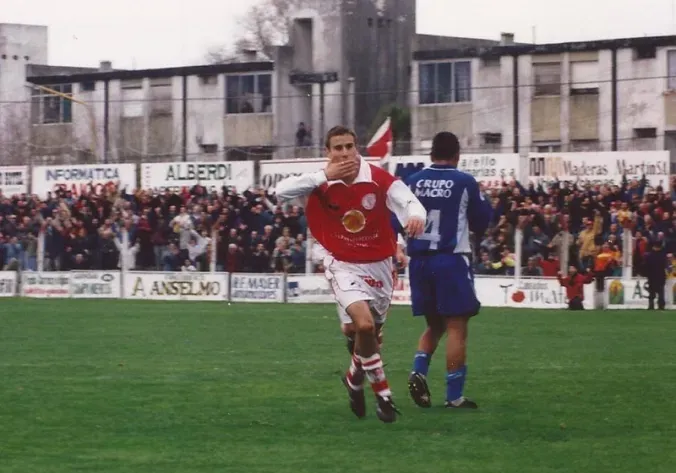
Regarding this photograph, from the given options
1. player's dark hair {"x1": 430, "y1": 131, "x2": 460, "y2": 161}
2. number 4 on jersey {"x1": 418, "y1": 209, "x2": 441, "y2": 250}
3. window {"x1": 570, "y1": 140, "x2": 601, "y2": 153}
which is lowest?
number 4 on jersey {"x1": 418, "y1": 209, "x2": 441, "y2": 250}

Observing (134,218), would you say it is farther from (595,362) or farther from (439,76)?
(439,76)

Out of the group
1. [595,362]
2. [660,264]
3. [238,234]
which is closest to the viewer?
[595,362]

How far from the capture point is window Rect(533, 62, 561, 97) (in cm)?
6134

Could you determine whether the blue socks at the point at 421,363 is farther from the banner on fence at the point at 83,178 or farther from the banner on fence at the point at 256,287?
the banner on fence at the point at 83,178

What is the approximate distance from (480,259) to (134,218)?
8409mm

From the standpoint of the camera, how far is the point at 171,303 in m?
33.8

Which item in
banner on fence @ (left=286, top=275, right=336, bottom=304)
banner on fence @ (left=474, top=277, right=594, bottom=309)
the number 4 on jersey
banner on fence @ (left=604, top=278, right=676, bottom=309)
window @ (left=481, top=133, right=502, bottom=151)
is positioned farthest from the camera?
window @ (left=481, top=133, right=502, bottom=151)

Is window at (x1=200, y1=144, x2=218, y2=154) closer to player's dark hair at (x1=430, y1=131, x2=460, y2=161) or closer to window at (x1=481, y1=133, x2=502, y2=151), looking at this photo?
window at (x1=481, y1=133, x2=502, y2=151)

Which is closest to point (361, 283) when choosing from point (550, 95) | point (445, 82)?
point (550, 95)

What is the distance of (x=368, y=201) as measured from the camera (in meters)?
10.6

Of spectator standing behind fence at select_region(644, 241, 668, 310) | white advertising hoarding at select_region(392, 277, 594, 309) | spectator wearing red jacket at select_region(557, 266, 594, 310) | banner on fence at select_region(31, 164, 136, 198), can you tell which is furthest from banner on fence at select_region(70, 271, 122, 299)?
spectator standing behind fence at select_region(644, 241, 668, 310)

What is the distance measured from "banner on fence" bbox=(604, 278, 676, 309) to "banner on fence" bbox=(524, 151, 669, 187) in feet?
11.3

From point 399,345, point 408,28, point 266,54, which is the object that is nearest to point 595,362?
point 399,345

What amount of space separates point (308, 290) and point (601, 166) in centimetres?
725
